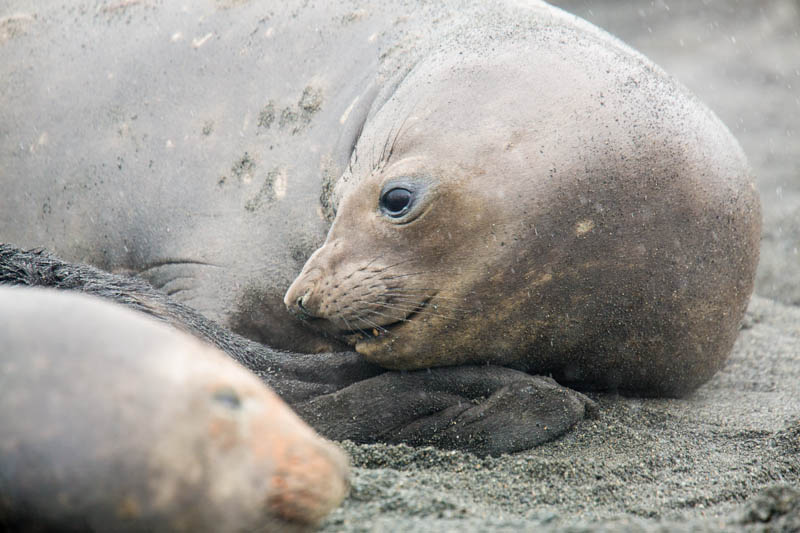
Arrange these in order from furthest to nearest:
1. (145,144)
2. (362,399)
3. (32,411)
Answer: (145,144) < (362,399) < (32,411)

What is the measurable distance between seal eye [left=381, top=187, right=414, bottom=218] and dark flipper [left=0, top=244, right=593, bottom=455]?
0.56m

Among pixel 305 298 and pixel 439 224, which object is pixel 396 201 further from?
pixel 305 298

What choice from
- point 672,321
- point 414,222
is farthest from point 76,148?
point 672,321

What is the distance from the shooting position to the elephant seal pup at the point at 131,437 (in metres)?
1.73

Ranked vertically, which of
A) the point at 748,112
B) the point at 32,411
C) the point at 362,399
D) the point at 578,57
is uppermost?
the point at 748,112

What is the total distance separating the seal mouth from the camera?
10.3ft

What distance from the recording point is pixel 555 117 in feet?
10.5

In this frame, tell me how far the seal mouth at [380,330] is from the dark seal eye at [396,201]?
0.31 m

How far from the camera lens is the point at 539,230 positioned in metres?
3.06

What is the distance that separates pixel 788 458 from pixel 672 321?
23.1 inches

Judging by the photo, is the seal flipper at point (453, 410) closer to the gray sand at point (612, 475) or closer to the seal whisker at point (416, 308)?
the gray sand at point (612, 475)

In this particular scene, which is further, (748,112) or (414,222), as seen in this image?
(748,112)

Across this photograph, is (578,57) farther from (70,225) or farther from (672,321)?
(70,225)

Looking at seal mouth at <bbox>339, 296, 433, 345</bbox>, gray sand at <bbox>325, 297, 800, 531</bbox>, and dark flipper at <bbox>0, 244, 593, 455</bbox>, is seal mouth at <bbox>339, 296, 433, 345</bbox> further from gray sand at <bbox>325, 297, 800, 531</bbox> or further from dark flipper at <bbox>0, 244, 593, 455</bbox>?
gray sand at <bbox>325, 297, 800, 531</bbox>
